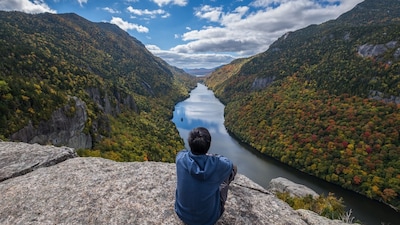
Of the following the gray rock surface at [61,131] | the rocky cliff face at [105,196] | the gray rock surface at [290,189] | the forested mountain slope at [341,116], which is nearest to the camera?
the rocky cliff face at [105,196]

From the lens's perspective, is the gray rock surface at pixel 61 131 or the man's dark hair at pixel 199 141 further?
the gray rock surface at pixel 61 131

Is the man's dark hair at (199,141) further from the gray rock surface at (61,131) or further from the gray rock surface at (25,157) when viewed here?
the gray rock surface at (61,131)

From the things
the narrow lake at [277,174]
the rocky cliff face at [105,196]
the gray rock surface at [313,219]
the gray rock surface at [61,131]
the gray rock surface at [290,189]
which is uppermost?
the rocky cliff face at [105,196]

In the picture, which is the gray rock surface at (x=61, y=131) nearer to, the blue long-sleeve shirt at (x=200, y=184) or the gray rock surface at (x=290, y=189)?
the blue long-sleeve shirt at (x=200, y=184)

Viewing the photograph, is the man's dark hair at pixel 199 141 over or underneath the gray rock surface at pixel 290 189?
over

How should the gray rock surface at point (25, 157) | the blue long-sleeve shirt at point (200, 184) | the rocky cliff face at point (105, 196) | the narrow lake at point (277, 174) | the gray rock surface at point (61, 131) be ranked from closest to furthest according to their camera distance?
the blue long-sleeve shirt at point (200, 184)
the rocky cliff face at point (105, 196)
the gray rock surface at point (25, 157)
the gray rock surface at point (61, 131)
the narrow lake at point (277, 174)

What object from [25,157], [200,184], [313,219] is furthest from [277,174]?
[200,184]

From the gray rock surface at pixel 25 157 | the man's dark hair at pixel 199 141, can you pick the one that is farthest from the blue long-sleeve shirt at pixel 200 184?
the gray rock surface at pixel 25 157
